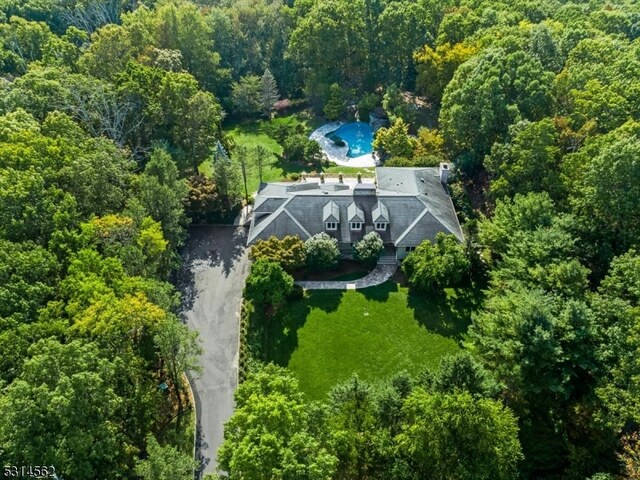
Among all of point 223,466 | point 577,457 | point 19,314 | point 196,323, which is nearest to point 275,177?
point 196,323

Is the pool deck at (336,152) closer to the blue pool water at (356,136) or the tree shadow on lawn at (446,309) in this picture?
the blue pool water at (356,136)

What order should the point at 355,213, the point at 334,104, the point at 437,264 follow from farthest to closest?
the point at 334,104, the point at 355,213, the point at 437,264

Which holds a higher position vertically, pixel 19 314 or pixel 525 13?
pixel 525 13

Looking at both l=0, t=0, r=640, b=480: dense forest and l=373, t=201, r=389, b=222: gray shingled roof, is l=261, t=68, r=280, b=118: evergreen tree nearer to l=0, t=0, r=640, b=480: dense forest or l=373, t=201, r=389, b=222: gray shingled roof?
l=0, t=0, r=640, b=480: dense forest

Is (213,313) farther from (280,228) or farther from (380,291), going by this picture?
(380,291)

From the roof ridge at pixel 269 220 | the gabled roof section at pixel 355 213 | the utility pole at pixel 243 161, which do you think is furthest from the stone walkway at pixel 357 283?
the utility pole at pixel 243 161

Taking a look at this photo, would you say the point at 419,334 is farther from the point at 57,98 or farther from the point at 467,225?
the point at 57,98

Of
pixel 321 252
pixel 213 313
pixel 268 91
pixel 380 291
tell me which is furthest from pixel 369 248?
pixel 268 91
